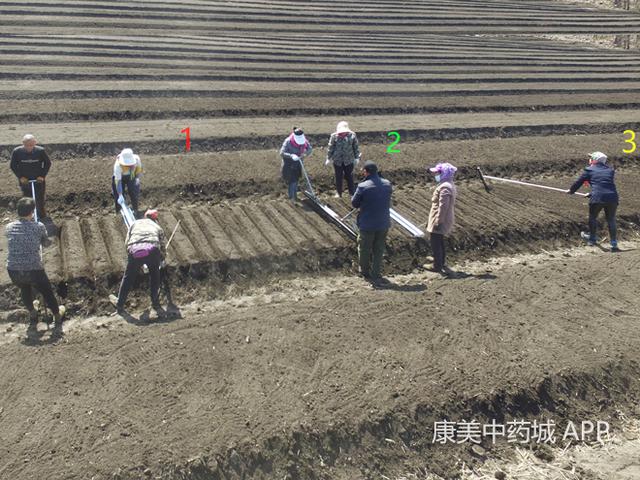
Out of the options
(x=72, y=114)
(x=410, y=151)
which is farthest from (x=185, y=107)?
(x=410, y=151)

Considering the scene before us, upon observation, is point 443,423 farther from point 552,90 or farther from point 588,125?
point 552,90

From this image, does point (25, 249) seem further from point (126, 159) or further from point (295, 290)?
point (295, 290)

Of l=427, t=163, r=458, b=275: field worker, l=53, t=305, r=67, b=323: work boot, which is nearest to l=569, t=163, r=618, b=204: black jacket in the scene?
l=427, t=163, r=458, b=275: field worker

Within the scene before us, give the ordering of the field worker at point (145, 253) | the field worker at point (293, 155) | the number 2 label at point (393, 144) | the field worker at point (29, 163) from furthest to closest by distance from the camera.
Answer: the number 2 label at point (393, 144) < the field worker at point (293, 155) < the field worker at point (29, 163) < the field worker at point (145, 253)

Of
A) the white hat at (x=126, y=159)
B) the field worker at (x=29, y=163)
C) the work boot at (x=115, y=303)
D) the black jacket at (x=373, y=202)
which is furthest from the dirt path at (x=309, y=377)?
the field worker at (x=29, y=163)

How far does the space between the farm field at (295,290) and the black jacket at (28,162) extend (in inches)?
42.1

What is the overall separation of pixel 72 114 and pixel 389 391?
1350cm

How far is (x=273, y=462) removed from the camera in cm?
536

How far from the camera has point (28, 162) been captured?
9.36m

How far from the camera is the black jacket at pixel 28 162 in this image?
30.6 feet

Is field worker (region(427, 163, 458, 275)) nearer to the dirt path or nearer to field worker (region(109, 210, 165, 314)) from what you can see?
the dirt path

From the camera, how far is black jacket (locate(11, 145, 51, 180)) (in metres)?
9.32

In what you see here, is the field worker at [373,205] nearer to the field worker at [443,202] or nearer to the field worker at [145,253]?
the field worker at [443,202]

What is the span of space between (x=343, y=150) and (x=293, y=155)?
3.28ft
